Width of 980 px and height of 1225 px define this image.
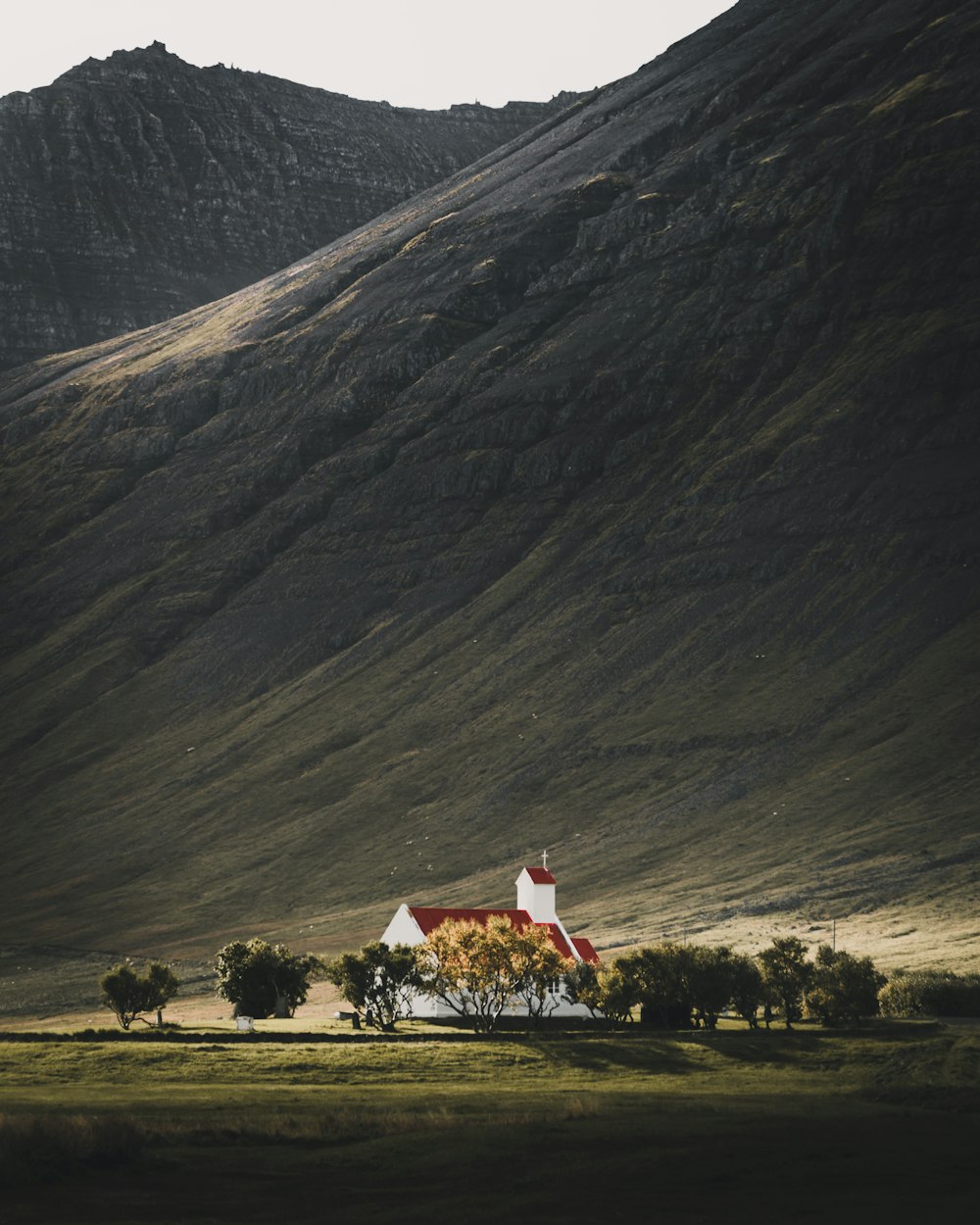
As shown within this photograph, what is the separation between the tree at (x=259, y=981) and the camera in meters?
108

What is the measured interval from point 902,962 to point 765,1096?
6411cm

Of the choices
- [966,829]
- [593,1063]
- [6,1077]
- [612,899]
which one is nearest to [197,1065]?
[6,1077]

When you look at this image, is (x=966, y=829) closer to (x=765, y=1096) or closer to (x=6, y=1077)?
(x=765, y=1096)

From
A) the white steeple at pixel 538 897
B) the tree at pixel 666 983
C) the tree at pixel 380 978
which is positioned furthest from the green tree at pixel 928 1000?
the tree at pixel 380 978

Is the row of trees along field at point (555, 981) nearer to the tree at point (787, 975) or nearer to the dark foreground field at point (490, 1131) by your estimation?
the tree at point (787, 975)

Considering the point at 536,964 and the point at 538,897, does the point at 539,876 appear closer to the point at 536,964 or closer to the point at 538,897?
the point at 538,897

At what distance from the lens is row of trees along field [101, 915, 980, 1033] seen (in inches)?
3875

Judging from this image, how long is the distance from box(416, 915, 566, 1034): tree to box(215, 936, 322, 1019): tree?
1178 centimetres

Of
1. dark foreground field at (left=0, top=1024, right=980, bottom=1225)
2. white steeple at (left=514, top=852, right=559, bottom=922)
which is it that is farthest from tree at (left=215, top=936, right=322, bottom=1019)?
dark foreground field at (left=0, top=1024, right=980, bottom=1225)

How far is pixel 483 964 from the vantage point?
97.4 meters

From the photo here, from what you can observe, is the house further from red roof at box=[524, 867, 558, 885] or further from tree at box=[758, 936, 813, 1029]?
Answer: tree at box=[758, 936, 813, 1029]

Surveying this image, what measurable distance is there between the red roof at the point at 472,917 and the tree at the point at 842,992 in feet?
54.6

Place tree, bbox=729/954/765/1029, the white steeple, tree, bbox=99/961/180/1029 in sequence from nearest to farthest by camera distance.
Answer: tree, bbox=729/954/765/1029 < tree, bbox=99/961/180/1029 < the white steeple

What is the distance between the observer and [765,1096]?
72875 mm
